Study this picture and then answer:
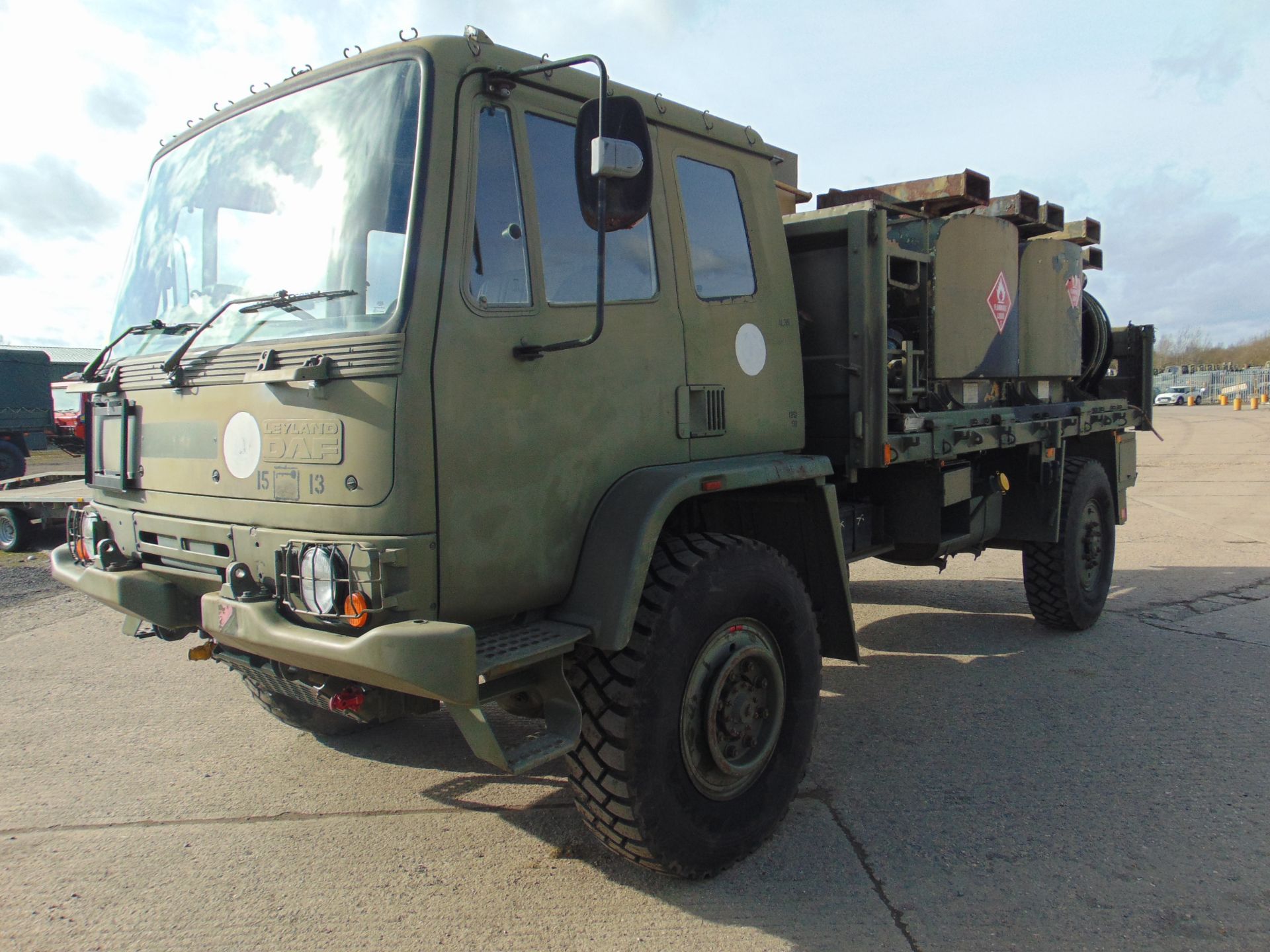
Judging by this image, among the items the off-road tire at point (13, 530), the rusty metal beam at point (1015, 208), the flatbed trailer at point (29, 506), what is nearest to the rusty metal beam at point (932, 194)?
the rusty metal beam at point (1015, 208)

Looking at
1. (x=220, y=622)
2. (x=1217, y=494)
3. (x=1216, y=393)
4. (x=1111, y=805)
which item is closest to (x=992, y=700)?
(x=1111, y=805)

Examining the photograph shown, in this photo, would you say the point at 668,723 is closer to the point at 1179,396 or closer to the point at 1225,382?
the point at 1179,396

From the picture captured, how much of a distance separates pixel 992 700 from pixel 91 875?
13.8ft

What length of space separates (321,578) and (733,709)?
150 cm

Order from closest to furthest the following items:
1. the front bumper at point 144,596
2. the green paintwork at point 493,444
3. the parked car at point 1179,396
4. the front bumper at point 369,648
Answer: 1. the front bumper at point 369,648
2. the green paintwork at point 493,444
3. the front bumper at point 144,596
4. the parked car at point 1179,396

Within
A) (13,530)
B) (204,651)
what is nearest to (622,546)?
(204,651)

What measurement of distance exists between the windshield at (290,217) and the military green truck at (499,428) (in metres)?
0.01

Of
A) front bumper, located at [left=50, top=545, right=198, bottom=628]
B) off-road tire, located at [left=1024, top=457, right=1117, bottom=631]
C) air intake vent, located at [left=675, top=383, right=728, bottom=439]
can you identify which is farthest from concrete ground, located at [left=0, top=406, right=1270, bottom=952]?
air intake vent, located at [left=675, top=383, right=728, bottom=439]

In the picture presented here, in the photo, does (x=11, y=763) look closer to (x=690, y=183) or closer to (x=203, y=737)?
(x=203, y=737)

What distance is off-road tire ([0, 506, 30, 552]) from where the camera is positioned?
1072 cm

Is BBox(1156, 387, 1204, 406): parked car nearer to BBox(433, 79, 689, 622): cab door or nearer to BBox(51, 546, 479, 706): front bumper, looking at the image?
BBox(433, 79, 689, 622): cab door

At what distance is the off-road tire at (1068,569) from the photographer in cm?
631

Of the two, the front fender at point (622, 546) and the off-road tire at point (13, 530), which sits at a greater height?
the front fender at point (622, 546)

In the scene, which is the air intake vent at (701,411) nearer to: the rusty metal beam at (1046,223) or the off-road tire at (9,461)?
the rusty metal beam at (1046,223)
